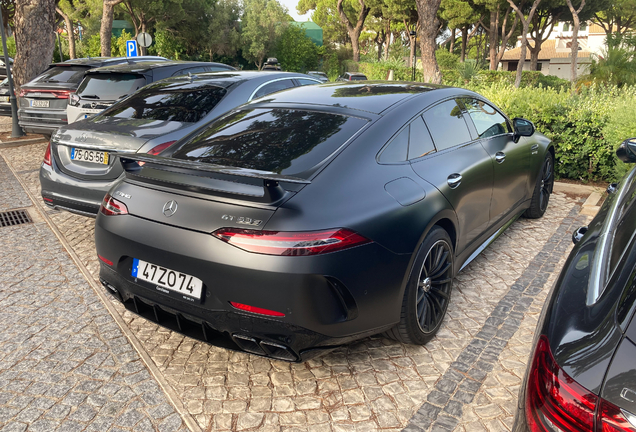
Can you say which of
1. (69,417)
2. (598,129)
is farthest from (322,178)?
(598,129)

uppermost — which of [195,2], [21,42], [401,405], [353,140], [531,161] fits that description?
[195,2]

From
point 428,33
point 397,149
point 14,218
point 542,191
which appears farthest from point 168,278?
point 428,33

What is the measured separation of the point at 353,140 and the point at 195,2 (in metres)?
39.0

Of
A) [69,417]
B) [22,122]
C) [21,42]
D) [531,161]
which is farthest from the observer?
[21,42]

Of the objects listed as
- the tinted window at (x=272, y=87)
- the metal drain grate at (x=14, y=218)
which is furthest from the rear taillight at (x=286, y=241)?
the metal drain grate at (x=14, y=218)

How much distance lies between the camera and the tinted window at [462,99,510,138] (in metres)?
4.20

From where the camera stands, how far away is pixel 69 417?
271cm

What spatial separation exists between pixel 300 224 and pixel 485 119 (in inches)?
102

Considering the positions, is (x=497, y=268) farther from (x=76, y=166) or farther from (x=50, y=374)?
(x=76, y=166)

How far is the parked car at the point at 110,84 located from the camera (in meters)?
6.95

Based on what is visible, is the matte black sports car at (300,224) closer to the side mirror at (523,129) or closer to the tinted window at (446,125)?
the tinted window at (446,125)

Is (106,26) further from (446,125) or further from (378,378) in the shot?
(378,378)

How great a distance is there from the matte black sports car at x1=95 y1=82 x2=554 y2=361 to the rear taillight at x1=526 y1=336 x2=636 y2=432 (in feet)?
3.66

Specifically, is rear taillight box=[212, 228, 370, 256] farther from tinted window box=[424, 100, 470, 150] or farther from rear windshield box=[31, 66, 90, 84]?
rear windshield box=[31, 66, 90, 84]
